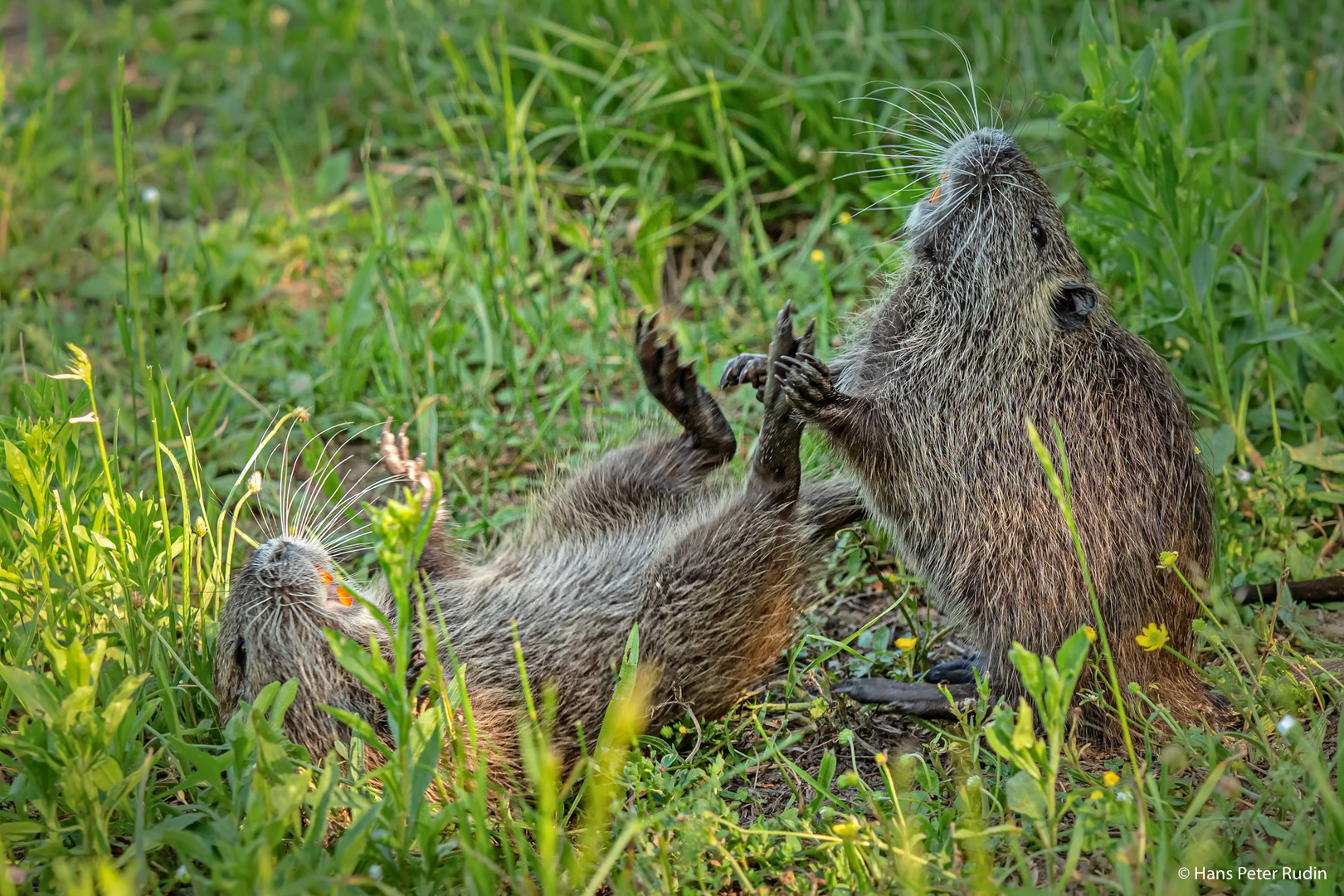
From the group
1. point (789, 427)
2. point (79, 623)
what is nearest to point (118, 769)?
point (79, 623)

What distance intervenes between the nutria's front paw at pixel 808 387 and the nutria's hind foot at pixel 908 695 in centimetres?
70

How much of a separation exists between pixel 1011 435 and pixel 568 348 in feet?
6.31

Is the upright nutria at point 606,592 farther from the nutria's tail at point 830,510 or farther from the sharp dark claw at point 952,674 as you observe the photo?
the sharp dark claw at point 952,674

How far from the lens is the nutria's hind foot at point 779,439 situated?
3178 millimetres

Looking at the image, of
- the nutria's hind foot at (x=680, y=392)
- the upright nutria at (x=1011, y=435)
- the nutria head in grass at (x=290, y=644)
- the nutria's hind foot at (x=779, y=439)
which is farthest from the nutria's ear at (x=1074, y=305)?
the nutria head in grass at (x=290, y=644)

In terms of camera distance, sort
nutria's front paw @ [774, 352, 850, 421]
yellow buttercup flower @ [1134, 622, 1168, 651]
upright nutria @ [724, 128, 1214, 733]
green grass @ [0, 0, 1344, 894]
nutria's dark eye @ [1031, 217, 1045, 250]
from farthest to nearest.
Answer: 1. nutria's dark eye @ [1031, 217, 1045, 250]
2. nutria's front paw @ [774, 352, 850, 421]
3. upright nutria @ [724, 128, 1214, 733]
4. yellow buttercup flower @ [1134, 622, 1168, 651]
5. green grass @ [0, 0, 1344, 894]

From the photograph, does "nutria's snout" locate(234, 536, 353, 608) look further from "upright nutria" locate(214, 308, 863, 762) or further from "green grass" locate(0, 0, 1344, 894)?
"green grass" locate(0, 0, 1344, 894)

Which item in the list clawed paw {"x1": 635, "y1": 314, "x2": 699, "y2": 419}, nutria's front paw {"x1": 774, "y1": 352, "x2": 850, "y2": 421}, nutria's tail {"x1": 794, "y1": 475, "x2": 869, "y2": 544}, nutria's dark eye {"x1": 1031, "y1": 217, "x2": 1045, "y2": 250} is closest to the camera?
nutria's front paw {"x1": 774, "y1": 352, "x2": 850, "y2": 421}

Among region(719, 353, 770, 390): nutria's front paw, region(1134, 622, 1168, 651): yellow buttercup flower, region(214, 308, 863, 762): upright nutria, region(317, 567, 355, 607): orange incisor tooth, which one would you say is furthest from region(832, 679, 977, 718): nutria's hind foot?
region(317, 567, 355, 607): orange incisor tooth

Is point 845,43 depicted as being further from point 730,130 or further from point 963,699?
point 963,699

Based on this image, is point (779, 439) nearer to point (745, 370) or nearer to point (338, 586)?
point (745, 370)

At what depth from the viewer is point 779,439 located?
322 centimetres

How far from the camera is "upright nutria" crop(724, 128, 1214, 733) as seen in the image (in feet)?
9.45

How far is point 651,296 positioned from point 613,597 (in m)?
1.58
